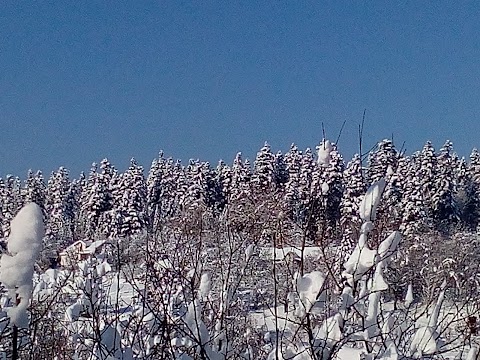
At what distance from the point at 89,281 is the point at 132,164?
55.5m

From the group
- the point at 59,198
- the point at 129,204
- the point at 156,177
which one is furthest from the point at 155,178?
the point at 129,204

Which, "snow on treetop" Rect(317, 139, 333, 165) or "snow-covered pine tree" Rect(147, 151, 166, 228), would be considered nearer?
"snow on treetop" Rect(317, 139, 333, 165)

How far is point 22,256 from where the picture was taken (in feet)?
5.26

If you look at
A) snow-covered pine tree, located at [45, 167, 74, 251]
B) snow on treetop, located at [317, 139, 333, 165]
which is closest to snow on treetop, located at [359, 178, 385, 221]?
snow on treetop, located at [317, 139, 333, 165]

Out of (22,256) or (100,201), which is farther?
(100,201)

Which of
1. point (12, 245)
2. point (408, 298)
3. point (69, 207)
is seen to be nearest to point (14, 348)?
point (12, 245)

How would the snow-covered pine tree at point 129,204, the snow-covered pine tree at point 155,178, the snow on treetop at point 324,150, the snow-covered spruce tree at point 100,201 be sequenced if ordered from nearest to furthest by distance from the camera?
the snow on treetop at point 324,150
the snow-covered pine tree at point 129,204
the snow-covered spruce tree at point 100,201
the snow-covered pine tree at point 155,178

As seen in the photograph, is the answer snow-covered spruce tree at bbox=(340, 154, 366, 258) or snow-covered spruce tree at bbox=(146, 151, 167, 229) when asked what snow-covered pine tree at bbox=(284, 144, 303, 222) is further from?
snow-covered spruce tree at bbox=(146, 151, 167, 229)

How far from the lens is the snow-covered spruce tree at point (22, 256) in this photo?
5.26ft

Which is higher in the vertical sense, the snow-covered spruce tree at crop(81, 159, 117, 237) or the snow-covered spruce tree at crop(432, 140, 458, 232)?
the snow-covered spruce tree at crop(81, 159, 117, 237)

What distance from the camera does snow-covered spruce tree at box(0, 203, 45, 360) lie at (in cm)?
160

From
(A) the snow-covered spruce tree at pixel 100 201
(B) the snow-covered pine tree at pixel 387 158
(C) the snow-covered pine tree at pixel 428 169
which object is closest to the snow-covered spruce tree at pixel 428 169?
(C) the snow-covered pine tree at pixel 428 169

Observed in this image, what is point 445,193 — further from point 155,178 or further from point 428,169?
point 155,178

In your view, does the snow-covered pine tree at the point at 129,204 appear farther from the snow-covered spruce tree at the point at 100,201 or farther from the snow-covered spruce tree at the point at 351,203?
the snow-covered spruce tree at the point at 351,203
